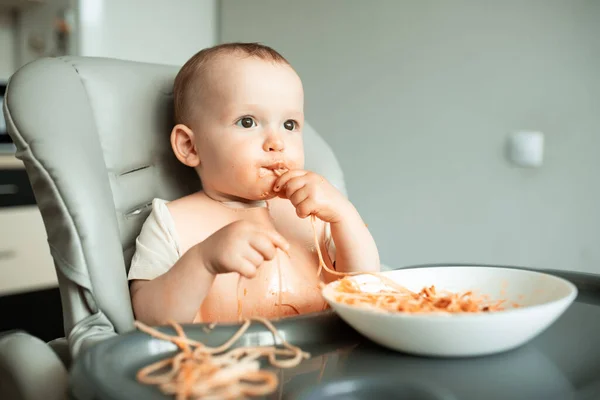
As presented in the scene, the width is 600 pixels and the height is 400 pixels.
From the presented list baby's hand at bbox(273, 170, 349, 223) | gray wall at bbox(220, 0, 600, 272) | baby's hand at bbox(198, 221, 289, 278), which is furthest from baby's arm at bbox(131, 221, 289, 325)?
gray wall at bbox(220, 0, 600, 272)

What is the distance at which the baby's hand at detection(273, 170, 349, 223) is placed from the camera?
865 millimetres

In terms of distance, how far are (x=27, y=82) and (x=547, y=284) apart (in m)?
0.73

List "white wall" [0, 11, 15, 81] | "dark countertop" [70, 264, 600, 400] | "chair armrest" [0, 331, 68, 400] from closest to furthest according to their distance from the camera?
"dark countertop" [70, 264, 600, 400] < "chair armrest" [0, 331, 68, 400] < "white wall" [0, 11, 15, 81]

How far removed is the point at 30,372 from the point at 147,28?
221 cm

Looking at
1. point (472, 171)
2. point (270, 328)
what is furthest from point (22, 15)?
point (270, 328)

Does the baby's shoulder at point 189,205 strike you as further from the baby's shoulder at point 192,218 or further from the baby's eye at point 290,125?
the baby's eye at point 290,125

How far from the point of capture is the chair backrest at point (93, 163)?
0.81 m

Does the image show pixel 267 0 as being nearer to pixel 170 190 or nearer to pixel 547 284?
pixel 170 190

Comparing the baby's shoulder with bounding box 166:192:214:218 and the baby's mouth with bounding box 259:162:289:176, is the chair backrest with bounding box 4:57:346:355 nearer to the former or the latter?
the baby's shoulder with bounding box 166:192:214:218

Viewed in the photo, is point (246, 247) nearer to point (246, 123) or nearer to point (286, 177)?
point (286, 177)

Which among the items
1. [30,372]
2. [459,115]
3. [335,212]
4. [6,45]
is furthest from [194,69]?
[6,45]

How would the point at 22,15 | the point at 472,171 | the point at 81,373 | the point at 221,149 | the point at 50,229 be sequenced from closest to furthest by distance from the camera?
the point at 81,373 → the point at 50,229 → the point at 221,149 → the point at 472,171 → the point at 22,15

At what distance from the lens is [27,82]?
88cm

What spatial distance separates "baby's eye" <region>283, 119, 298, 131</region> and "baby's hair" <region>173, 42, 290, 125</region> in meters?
0.10
